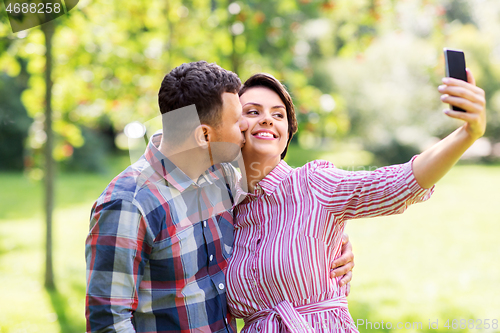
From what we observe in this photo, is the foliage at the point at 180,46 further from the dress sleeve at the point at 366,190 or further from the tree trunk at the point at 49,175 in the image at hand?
the dress sleeve at the point at 366,190

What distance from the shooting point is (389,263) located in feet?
21.6

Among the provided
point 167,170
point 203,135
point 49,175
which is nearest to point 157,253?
point 167,170

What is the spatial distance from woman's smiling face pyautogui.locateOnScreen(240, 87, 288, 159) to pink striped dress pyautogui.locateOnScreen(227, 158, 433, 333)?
0.58 feet

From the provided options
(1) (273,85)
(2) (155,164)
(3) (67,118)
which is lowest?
(2) (155,164)

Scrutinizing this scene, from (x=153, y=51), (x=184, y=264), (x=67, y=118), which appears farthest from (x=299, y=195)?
(x=67, y=118)

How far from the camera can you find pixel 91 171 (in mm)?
16141

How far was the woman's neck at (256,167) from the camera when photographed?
203cm

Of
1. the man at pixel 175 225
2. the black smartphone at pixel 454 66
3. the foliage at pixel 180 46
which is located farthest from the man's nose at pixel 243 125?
the foliage at pixel 180 46

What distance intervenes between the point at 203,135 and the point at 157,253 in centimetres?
55

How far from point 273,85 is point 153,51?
3694mm

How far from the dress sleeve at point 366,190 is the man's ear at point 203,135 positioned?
1.58 ft

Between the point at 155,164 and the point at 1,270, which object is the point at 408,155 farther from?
the point at 155,164

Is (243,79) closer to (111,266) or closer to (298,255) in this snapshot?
(298,255)

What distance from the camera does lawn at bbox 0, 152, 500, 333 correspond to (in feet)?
15.2
